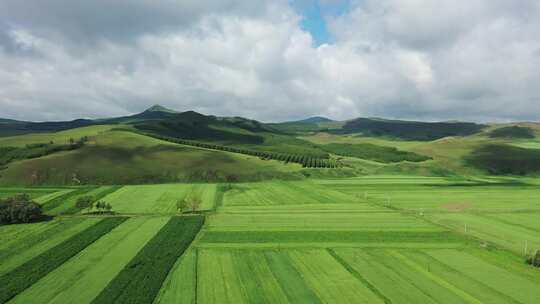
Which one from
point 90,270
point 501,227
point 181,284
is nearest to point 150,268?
point 181,284

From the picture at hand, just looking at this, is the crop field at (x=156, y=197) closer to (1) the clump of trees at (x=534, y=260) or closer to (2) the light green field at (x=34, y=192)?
(2) the light green field at (x=34, y=192)

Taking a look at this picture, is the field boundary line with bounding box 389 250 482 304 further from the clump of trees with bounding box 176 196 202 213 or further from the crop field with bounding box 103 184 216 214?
the crop field with bounding box 103 184 216 214

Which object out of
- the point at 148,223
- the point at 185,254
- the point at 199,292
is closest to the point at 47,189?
the point at 148,223

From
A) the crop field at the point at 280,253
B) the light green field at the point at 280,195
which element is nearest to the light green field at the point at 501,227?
the crop field at the point at 280,253

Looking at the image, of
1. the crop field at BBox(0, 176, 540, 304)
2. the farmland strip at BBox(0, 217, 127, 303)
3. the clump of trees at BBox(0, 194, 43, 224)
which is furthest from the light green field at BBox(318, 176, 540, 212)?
the clump of trees at BBox(0, 194, 43, 224)

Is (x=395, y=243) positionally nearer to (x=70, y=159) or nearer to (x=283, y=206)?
(x=283, y=206)

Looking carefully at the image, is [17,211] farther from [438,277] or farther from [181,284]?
[438,277]
